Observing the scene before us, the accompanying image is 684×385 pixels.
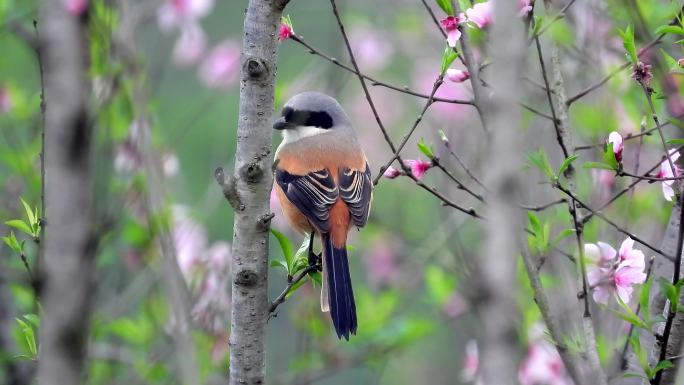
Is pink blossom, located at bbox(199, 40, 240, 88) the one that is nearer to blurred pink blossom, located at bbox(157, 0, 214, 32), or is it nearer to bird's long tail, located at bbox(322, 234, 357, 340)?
blurred pink blossom, located at bbox(157, 0, 214, 32)

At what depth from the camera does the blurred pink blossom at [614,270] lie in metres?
2.81

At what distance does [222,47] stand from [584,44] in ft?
11.5

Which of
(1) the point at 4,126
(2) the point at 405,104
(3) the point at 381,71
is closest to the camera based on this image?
(1) the point at 4,126

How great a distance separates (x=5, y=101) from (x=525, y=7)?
3604mm

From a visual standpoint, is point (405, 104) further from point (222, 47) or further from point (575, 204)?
point (575, 204)

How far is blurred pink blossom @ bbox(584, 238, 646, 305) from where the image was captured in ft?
9.23

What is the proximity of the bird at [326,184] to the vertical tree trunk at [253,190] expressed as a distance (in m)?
1.18

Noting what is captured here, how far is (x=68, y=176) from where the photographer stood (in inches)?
50.8

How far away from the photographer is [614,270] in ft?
9.27

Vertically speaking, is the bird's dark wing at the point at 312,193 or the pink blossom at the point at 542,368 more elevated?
the bird's dark wing at the point at 312,193

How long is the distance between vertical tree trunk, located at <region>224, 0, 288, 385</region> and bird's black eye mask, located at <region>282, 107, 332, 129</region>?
231cm

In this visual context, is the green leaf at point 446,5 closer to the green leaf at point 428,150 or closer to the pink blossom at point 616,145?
the green leaf at point 428,150

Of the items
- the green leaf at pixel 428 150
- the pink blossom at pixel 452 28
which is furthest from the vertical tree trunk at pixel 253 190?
the green leaf at pixel 428 150

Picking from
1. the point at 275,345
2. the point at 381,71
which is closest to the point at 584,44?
the point at 381,71
